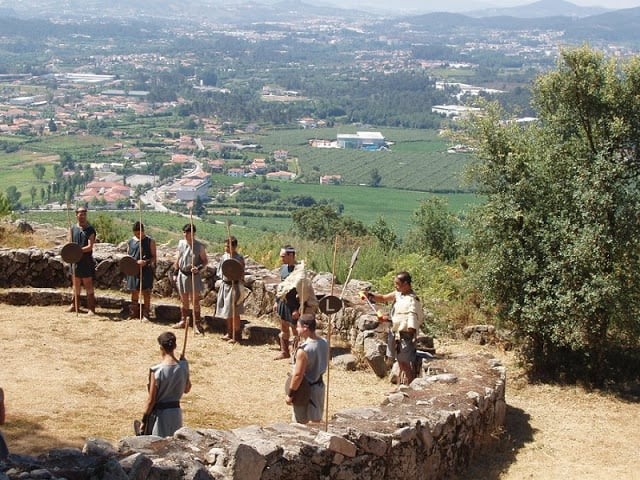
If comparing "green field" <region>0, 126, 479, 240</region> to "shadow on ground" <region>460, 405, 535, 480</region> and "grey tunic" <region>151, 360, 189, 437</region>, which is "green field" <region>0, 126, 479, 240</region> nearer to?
"shadow on ground" <region>460, 405, 535, 480</region>

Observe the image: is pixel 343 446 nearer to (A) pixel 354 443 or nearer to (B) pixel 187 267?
(A) pixel 354 443

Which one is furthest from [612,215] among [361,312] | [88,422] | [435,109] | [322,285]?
[435,109]

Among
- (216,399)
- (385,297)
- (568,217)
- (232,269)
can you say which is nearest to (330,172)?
(232,269)

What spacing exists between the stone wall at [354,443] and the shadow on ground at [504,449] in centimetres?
13

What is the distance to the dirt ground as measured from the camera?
11.4 m

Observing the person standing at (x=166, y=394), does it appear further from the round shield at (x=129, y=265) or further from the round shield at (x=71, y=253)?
the round shield at (x=71, y=253)

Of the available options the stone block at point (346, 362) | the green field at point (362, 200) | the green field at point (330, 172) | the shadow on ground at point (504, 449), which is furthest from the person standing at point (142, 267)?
the green field at point (362, 200)

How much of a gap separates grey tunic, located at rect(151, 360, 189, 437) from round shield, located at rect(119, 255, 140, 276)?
6995 millimetres

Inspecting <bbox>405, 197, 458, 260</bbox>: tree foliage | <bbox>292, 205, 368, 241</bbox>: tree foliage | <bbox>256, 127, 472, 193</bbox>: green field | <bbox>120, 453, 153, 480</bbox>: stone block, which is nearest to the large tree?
<bbox>120, 453, 153, 480</bbox>: stone block

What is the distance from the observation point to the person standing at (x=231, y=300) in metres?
15.7

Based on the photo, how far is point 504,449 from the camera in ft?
39.4

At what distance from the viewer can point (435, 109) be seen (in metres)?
172

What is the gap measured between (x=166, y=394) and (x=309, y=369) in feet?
5.48

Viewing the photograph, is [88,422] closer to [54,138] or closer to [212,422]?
[212,422]
